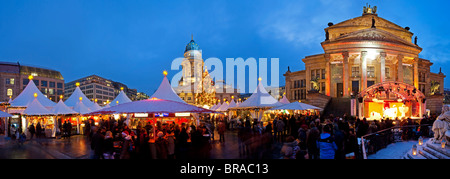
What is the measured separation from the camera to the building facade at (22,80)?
67000 millimetres

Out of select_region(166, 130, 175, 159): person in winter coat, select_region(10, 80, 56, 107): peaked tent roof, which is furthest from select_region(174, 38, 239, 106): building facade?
select_region(166, 130, 175, 159): person in winter coat

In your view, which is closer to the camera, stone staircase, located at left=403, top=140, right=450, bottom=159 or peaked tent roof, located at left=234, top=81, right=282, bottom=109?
stone staircase, located at left=403, top=140, right=450, bottom=159

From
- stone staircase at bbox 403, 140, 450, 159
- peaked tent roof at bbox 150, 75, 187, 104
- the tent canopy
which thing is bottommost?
stone staircase at bbox 403, 140, 450, 159

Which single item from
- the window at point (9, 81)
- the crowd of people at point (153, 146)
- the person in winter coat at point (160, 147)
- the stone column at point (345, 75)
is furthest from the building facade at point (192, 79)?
the person in winter coat at point (160, 147)

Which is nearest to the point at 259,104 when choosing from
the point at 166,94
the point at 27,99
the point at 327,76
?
the point at 166,94

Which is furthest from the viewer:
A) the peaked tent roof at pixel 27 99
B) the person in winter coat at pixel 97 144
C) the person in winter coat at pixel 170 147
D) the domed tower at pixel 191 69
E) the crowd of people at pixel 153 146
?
the domed tower at pixel 191 69

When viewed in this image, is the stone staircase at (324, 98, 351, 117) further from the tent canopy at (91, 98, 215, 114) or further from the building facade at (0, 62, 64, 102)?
the building facade at (0, 62, 64, 102)

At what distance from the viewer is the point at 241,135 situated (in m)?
11.8

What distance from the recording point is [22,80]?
7000 cm

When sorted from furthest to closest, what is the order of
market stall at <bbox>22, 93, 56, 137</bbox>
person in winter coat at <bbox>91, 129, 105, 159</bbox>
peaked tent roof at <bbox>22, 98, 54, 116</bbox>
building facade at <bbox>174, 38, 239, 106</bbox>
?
building facade at <bbox>174, 38, 239, 106</bbox>, market stall at <bbox>22, 93, 56, 137</bbox>, peaked tent roof at <bbox>22, 98, 54, 116</bbox>, person in winter coat at <bbox>91, 129, 105, 159</bbox>

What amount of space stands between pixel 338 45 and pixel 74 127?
3180cm

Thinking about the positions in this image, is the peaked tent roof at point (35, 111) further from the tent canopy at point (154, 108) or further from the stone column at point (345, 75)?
the stone column at point (345, 75)

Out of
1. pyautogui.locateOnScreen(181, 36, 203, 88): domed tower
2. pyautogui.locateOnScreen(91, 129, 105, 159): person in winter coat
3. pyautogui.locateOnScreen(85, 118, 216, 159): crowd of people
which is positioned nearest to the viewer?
pyautogui.locateOnScreen(85, 118, 216, 159): crowd of people

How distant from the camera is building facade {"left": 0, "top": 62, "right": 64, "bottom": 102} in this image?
2638 inches
